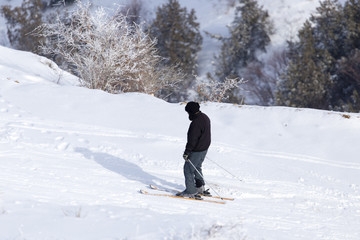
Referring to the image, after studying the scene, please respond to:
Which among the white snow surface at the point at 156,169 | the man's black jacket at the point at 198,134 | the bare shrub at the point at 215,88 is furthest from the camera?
the bare shrub at the point at 215,88

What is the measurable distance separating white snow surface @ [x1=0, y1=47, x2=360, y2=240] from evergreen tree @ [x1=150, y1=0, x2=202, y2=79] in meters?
23.5

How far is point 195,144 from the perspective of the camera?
7551mm

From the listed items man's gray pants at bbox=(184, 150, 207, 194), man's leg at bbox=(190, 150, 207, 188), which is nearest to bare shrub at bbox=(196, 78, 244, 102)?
man's leg at bbox=(190, 150, 207, 188)

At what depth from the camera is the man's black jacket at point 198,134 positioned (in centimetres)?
748

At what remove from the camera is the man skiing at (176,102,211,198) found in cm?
748

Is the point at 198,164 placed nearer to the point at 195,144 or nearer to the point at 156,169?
the point at 195,144

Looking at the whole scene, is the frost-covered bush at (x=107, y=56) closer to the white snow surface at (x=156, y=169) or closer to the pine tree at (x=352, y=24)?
the white snow surface at (x=156, y=169)

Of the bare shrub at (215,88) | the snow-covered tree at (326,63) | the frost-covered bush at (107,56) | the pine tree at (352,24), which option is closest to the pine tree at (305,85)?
the snow-covered tree at (326,63)

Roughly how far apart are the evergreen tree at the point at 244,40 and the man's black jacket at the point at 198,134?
30127 millimetres

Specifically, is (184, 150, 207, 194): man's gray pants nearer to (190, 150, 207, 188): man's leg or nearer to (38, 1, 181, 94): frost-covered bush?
(190, 150, 207, 188): man's leg

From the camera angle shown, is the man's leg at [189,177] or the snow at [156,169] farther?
the man's leg at [189,177]

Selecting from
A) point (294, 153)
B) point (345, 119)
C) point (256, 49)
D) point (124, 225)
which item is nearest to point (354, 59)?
point (256, 49)

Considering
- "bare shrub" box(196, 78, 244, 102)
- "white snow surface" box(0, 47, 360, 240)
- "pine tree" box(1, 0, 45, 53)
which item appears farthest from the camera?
"pine tree" box(1, 0, 45, 53)

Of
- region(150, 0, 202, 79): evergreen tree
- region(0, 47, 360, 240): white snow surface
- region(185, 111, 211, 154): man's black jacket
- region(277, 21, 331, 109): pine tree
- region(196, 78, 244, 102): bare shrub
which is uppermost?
region(150, 0, 202, 79): evergreen tree
